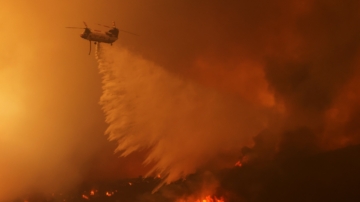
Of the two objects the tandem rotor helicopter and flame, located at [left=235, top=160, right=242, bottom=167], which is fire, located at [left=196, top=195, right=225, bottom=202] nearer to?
flame, located at [left=235, top=160, right=242, bottom=167]

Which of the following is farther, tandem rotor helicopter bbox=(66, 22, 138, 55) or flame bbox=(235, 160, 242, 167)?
flame bbox=(235, 160, 242, 167)

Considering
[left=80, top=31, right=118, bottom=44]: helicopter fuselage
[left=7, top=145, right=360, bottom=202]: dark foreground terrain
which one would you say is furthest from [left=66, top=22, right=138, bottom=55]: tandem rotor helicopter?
[left=7, top=145, right=360, bottom=202]: dark foreground terrain

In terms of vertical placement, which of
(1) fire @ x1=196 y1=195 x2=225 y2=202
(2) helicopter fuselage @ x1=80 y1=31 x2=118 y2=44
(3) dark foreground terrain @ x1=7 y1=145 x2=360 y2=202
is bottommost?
(1) fire @ x1=196 y1=195 x2=225 y2=202

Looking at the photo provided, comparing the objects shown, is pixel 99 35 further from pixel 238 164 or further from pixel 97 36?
pixel 238 164

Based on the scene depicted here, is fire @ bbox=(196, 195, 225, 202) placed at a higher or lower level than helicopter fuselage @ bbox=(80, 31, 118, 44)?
lower

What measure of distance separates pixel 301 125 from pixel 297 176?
6.13 meters

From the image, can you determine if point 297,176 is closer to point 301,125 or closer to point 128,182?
point 301,125

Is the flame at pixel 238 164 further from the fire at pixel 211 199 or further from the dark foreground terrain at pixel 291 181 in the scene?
the fire at pixel 211 199

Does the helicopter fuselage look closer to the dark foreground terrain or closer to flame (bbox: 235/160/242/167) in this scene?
the dark foreground terrain

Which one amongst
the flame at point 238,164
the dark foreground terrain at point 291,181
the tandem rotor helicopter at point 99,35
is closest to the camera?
the tandem rotor helicopter at point 99,35

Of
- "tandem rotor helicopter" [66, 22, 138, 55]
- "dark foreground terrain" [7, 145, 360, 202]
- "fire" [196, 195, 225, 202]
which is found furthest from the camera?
"fire" [196, 195, 225, 202]

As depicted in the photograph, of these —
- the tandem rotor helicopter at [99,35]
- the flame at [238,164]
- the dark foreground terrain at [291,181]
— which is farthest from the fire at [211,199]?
the tandem rotor helicopter at [99,35]

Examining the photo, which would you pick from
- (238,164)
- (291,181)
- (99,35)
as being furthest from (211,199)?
(99,35)

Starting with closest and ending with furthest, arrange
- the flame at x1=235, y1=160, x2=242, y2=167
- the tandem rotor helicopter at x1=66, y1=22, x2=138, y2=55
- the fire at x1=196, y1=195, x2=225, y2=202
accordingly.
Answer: the tandem rotor helicopter at x1=66, y1=22, x2=138, y2=55 < the fire at x1=196, y1=195, x2=225, y2=202 < the flame at x1=235, y1=160, x2=242, y2=167
